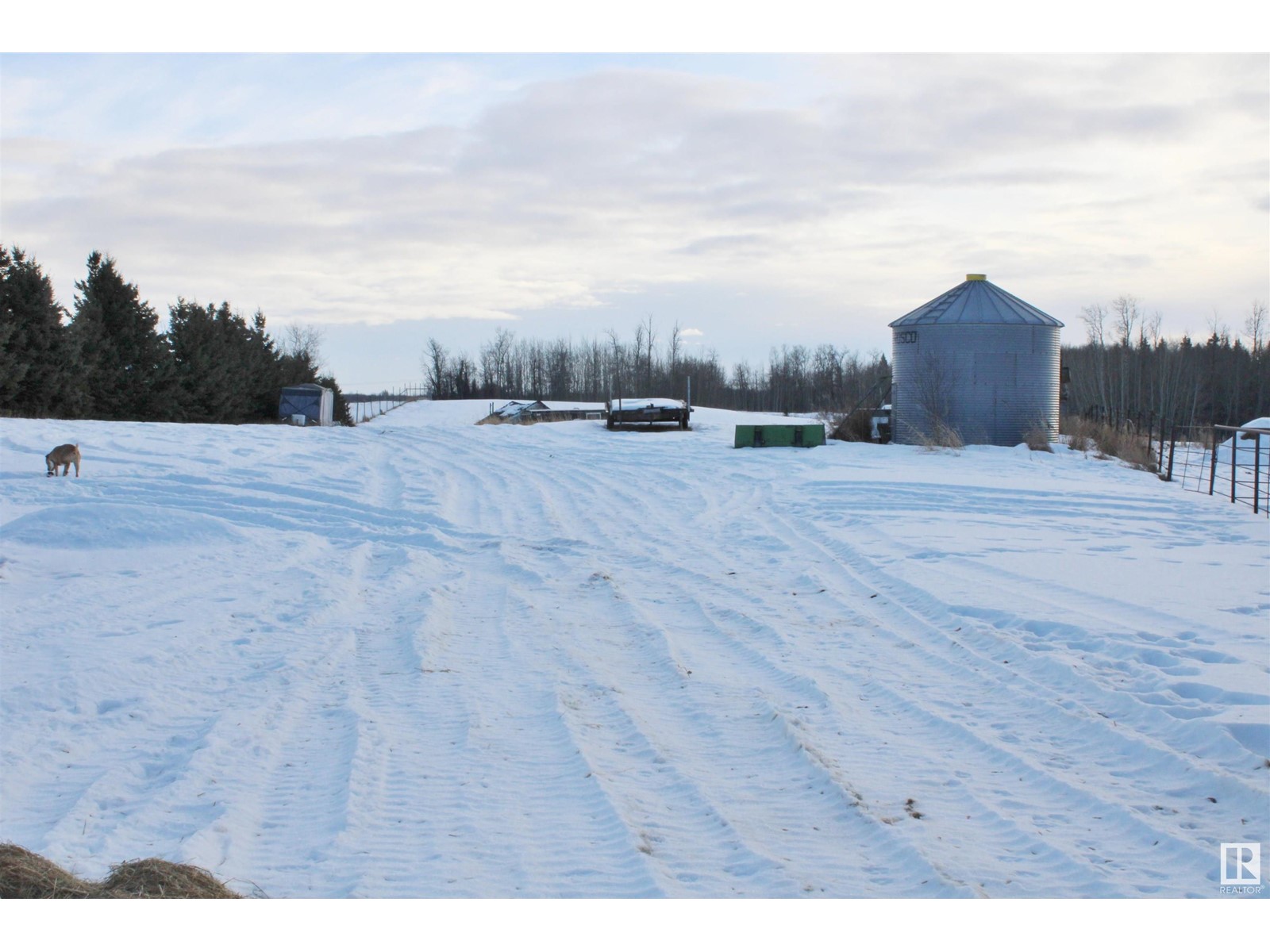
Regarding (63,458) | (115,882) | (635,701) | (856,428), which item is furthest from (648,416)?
(115,882)

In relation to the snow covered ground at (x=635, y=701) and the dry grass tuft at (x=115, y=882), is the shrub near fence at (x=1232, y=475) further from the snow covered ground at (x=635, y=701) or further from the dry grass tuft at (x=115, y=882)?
the dry grass tuft at (x=115, y=882)

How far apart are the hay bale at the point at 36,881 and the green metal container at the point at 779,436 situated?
2292 centimetres

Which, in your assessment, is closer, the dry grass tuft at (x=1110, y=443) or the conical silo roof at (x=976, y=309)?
the dry grass tuft at (x=1110, y=443)

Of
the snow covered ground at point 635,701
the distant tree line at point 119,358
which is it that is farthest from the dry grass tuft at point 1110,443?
the distant tree line at point 119,358

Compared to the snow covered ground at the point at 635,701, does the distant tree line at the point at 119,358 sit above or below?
above

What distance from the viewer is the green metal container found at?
25.9 metres

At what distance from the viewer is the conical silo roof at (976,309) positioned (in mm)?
25547

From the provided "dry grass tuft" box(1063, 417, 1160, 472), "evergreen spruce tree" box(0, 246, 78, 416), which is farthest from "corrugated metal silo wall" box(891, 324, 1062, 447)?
"evergreen spruce tree" box(0, 246, 78, 416)

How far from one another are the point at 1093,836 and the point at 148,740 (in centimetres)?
478

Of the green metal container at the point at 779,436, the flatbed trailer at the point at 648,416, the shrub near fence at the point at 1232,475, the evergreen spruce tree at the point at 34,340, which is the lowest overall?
the shrub near fence at the point at 1232,475

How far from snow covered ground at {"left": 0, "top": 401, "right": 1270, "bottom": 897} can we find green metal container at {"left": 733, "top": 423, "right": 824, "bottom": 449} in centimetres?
1265

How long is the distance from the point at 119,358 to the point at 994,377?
33.1 m

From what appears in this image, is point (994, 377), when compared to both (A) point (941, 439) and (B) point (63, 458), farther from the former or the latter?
(B) point (63, 458)

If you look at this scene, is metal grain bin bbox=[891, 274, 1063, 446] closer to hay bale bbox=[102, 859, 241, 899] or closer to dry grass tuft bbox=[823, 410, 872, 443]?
dry grass tuft bbox=[823, 410, 872, 443]
